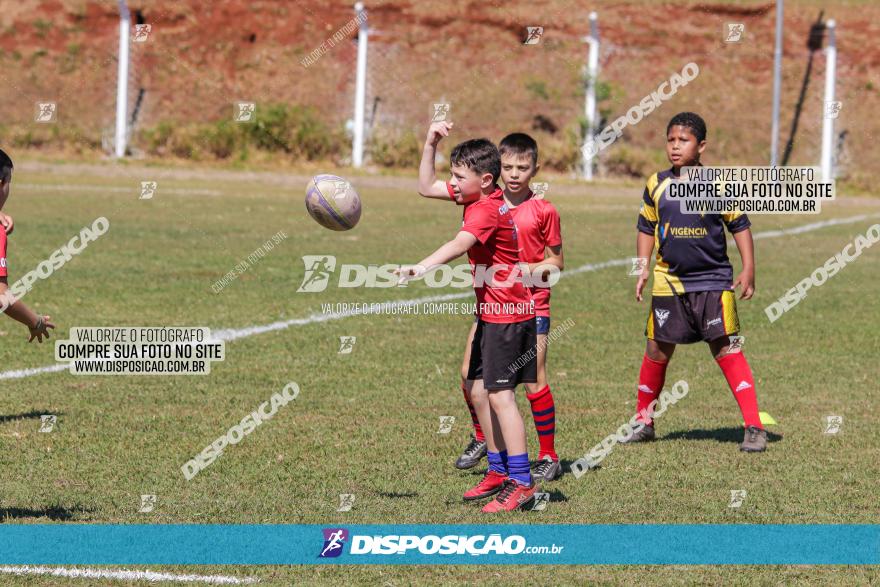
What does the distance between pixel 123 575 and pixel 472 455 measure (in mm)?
2651

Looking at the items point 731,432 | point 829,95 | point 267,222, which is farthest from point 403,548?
point 829,95

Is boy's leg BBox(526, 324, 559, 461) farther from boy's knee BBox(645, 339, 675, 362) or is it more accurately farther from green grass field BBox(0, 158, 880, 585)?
boy's knee BBox(645, 339, 675, 362)

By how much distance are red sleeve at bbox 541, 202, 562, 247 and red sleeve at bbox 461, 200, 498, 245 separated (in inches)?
50.6

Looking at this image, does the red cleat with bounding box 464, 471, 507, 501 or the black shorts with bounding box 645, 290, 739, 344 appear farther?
the black shorts with bounding box 645, 290, 739, 344

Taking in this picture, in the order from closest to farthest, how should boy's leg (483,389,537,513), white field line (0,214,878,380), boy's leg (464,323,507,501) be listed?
boy's leg (483,389,537,513) → boy's leg (464,323,507,501) → white field line (0,214,878,380)

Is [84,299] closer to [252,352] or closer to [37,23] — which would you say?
[252,352]

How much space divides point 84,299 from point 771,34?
38060 mm

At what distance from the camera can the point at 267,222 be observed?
2264cm

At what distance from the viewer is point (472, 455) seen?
7.46 metres

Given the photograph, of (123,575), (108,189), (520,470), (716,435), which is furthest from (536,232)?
(108,189)

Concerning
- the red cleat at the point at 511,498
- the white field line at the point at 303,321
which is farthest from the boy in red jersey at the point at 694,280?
the white field line at the point at 303,321

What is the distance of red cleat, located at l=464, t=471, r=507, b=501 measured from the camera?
6.62m

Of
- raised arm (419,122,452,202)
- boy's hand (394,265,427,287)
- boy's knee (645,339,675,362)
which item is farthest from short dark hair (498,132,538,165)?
boy's hand (394,265,427,287)

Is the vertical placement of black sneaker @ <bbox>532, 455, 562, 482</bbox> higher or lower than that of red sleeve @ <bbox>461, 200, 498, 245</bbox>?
A: lower
